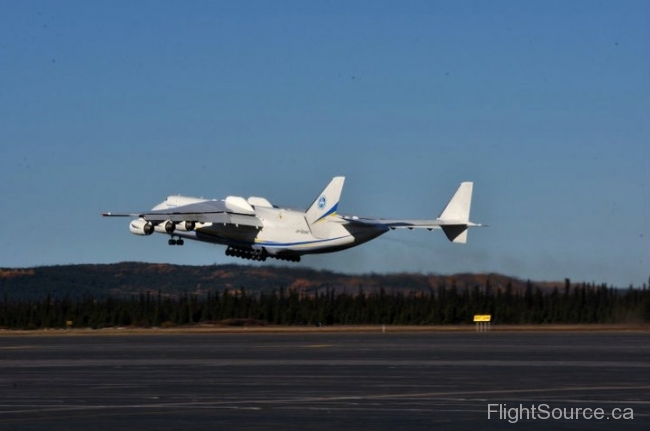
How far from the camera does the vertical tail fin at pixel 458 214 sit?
101375 mm

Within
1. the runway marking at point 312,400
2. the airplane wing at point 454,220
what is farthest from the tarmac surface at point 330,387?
the airplane wing at point 454,220

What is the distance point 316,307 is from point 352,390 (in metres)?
79.4

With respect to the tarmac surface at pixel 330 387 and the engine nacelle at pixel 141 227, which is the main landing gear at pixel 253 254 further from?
the tarmac surface at pixel 330 387

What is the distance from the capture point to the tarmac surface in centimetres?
2856

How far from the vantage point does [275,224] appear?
104 metres

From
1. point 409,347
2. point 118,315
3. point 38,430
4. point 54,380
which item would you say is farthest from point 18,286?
point 38,430

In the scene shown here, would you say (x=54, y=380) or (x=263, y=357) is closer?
(x=54, y=380)

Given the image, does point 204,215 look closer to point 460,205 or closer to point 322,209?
point 322,209

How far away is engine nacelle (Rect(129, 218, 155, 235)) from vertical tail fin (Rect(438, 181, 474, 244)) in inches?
949

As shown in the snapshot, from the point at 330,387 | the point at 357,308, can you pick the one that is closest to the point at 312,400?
the point at 330,387

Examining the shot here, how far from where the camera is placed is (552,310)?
105625mm

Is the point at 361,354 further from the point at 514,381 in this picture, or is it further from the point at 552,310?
the point at 552,310

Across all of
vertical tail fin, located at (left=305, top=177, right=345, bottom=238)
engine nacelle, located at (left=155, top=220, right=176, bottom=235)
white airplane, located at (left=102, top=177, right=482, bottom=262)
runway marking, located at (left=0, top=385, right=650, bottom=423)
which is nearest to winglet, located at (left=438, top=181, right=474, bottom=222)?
white airplane, located at (left=102, top=177, right=482, bottom=262)

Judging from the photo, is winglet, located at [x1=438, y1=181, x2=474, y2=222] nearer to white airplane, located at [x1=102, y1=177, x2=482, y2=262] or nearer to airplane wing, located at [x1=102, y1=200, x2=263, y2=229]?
white airplane, located at [x1=102, y1=177, x2=482, y2=262]
